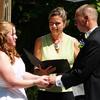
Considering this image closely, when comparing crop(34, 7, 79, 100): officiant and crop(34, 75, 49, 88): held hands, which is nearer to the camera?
crop(34, 75, 49, 88): held hands

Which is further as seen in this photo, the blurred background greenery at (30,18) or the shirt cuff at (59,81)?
the blurred background greenery at (30,18)

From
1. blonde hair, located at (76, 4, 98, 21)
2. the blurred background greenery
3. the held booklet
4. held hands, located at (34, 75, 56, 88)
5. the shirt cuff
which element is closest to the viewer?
blonde hair, located at (76, 4, 98, 21)

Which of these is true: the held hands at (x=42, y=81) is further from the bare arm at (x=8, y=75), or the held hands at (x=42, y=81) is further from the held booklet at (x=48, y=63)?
the held booklet at (x=48, y=63)

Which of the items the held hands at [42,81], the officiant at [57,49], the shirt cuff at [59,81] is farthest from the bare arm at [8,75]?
the officiant at [57,49]

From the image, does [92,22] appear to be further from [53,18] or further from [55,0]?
[55,0]

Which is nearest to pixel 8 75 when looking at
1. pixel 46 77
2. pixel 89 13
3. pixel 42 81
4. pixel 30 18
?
pixel 42 81

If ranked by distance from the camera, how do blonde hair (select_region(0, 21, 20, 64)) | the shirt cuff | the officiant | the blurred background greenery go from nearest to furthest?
blonde hair (select_region(0, 21, 20, 64)) → the shirt cuff → the officiant → the blurred background greenery

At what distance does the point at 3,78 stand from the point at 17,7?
5.09 metres

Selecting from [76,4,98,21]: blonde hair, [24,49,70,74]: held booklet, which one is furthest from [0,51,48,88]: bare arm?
[76,4,98,21]: blonde hair

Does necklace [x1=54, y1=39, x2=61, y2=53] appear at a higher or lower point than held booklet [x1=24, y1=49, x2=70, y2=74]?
higher

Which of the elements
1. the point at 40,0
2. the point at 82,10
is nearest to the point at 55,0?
the point at 40,0

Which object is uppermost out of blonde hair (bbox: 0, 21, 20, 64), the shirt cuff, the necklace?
blonde hair (bbox: 0, 21, 20, 64)

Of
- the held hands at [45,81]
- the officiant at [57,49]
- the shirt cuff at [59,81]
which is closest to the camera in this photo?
the held hands at [45,81]

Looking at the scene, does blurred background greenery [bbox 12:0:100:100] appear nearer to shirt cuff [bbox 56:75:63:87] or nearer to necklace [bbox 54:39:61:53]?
necklace [bbox 54:39:61:53]
